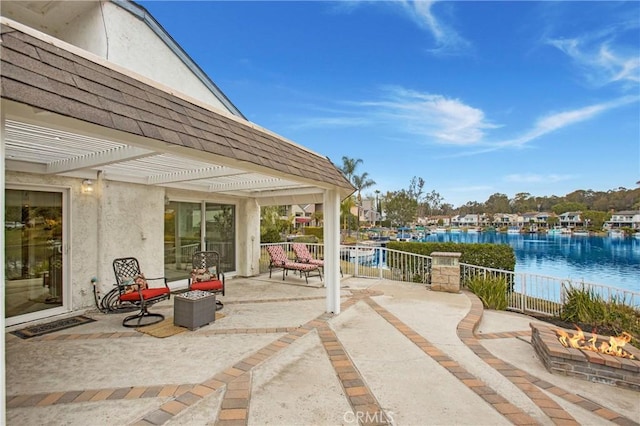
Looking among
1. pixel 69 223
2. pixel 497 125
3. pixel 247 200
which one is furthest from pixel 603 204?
pixel 69 223

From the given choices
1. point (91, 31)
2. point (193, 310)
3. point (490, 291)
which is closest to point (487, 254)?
point (490, 291)

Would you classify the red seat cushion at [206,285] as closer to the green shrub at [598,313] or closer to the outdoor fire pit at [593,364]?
the outdoor fire pit at [593,364]

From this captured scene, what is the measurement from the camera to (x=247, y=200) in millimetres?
10625

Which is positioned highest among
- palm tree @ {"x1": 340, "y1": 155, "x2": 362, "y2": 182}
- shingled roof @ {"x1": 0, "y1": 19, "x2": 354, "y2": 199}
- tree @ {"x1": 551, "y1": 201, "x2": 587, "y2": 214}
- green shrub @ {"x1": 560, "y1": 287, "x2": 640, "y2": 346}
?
palm tree @ {"x1": 340, "y1": 155, "x2": 362, "y2": 182}

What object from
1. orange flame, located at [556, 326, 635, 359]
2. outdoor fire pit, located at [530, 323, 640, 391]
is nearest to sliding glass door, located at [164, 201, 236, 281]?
outdoor fire pit, located at [530, 323, 640, 391]

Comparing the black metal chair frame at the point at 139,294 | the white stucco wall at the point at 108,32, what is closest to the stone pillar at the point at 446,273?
the black metal chair frame at the point at 139,294

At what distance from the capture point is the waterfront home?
245cm

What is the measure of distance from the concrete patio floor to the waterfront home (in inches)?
60.4

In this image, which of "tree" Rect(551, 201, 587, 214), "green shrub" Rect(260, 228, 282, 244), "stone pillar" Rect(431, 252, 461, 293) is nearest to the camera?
"stone pillar" Rect(431, 252, 461, 293)

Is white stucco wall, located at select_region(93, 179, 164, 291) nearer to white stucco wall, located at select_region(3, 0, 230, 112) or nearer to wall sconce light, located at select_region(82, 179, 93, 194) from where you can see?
wall sconce light, located at select_region(82, 179, 93, 194)

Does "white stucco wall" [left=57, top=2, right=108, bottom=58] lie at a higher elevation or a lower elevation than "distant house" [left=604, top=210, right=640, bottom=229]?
higher

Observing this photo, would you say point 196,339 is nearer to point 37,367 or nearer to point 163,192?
point 37,367

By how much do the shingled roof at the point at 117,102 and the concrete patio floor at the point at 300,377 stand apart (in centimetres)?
254

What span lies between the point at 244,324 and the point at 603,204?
84836 mm
